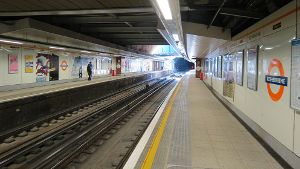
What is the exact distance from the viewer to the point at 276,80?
3805 millimetres

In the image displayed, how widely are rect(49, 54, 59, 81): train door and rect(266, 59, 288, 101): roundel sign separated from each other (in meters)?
12.1

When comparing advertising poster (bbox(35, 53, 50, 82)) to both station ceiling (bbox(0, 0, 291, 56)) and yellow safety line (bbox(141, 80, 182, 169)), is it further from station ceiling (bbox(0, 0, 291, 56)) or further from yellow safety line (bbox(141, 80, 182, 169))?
yellow safety line (bbox(141, 80, 182, 169))

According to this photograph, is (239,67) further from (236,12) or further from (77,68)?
(77,68)

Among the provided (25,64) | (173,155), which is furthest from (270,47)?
(25,64)

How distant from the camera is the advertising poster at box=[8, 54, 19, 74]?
9703 millimetres

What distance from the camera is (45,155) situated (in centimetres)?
444

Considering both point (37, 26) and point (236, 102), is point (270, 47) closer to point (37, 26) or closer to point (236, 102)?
point (236, 102)

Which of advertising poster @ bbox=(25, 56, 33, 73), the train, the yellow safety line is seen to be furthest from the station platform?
advertising poster @ bbox=(25, 56, 33, 73)

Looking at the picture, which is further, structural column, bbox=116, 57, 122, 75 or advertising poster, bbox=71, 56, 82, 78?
structural column, bbox=116, 57, 122, 75

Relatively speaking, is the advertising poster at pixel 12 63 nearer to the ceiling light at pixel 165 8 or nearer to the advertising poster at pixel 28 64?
the advertising poster at pixel 28 64

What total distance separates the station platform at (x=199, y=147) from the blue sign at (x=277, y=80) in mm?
1295

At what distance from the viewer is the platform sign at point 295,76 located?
10.0 ft

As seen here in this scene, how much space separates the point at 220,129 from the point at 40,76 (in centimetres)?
1062

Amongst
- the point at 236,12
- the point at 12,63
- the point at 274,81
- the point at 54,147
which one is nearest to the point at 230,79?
the point at 236,12
